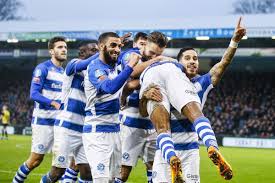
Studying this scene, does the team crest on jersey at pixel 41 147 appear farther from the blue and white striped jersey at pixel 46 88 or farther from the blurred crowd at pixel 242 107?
the blurred crowd at pixel 242 107

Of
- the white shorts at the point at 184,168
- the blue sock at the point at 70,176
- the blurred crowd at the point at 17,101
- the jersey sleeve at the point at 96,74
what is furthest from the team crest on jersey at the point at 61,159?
the blurred crowd at the point at 17,101

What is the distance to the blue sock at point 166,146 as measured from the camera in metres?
6.12

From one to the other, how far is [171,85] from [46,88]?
4078 mm

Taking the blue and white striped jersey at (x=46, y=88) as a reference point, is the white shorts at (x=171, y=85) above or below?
below

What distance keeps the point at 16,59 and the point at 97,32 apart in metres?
13.2

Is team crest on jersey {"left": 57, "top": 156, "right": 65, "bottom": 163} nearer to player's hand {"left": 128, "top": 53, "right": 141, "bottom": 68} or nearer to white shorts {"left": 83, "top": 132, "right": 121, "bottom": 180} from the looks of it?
white shorts {"left": 83, "top": 132, "right": 121, "bottom": 180}

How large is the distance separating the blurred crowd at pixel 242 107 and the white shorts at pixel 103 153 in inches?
999

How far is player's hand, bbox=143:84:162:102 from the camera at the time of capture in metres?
6.50

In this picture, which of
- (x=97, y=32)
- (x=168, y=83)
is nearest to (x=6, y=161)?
(x=168, y=83)

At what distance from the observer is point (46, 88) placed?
1006cm

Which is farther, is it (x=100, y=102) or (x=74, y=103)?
(x=74, y=103)

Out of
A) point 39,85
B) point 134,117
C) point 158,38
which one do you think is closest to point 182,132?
point 158,38

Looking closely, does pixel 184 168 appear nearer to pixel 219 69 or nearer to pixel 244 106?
pixel 219 69

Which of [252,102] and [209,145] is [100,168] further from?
[252,102]
